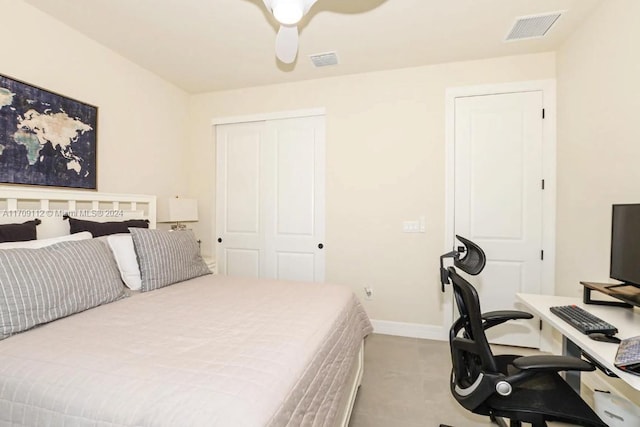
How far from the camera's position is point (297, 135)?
11.1 ft

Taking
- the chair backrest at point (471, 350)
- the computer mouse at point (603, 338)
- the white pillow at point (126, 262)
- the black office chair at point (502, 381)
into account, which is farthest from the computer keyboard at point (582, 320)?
the white pillow at point (126, 262)

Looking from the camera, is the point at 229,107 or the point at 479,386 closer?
the point at 479,386

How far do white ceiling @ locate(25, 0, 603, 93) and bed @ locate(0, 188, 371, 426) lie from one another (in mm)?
1530

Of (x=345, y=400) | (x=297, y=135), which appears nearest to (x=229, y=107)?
(x=297, y=135)

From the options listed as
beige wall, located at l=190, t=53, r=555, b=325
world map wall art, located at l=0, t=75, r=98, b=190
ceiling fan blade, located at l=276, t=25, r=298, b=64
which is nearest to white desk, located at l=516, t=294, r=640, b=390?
beige wall, located at l=190, t=53, r=555, b=325

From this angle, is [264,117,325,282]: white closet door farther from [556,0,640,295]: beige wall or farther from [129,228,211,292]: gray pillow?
[556,0,640,295]: beige wall

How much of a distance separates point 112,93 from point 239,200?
159 cm

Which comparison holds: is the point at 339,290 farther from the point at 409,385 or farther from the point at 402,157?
the point at 402,157

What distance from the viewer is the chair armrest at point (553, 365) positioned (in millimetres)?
1087

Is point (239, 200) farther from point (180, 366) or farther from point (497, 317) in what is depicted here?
point (497, 317)

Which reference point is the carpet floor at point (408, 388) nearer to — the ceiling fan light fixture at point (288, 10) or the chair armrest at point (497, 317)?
the chair armrest at point (497, 317)

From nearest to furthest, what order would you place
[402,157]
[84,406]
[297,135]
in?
[84,406]
[402,157]
[297,135]

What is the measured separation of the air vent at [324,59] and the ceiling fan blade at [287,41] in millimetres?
894

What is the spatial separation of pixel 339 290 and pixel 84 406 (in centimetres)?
151
